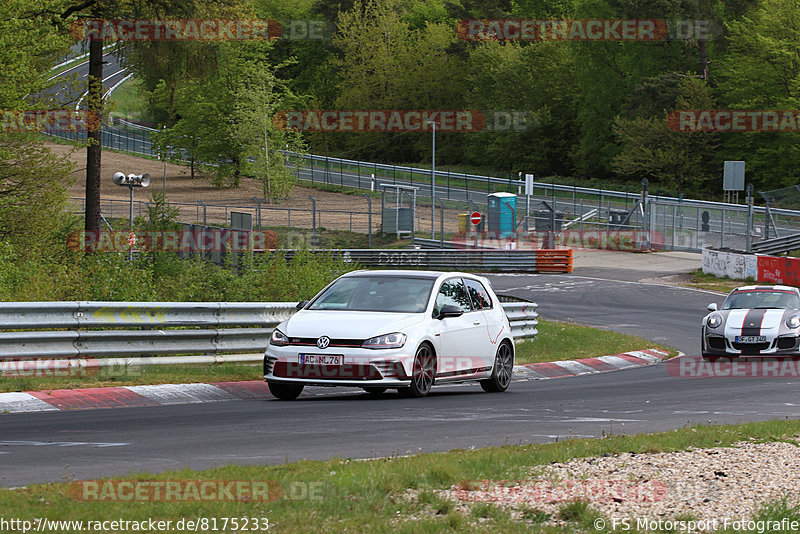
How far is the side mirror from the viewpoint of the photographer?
1326 centimetres

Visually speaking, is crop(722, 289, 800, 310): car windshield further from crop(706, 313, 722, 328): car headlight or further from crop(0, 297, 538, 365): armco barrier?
crop(0, 297, 538, 365): armco barrier

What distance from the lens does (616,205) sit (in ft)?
221

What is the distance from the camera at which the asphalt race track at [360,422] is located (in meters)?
8.10

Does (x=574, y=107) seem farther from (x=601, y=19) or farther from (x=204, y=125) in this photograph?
(x=204, y=125)

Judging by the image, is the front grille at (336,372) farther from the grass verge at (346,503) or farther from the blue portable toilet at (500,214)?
the blue portable toilet at (500,214)

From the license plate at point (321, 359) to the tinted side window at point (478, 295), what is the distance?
9.43ft

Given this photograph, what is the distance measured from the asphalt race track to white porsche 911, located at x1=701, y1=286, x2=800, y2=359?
2.62m

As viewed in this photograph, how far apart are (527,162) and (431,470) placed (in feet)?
301

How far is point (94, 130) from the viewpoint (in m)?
27.8

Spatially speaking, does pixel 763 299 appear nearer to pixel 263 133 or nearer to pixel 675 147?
pixel 263 133

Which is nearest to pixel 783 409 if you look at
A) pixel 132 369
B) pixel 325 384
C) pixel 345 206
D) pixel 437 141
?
pixel 325 384

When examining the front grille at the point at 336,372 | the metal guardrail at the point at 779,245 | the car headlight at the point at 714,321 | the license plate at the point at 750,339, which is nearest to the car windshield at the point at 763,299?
the car headlight at the point at 714,321

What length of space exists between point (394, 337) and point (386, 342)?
141mm

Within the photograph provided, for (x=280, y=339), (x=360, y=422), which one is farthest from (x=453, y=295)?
(x=360, y=422)
